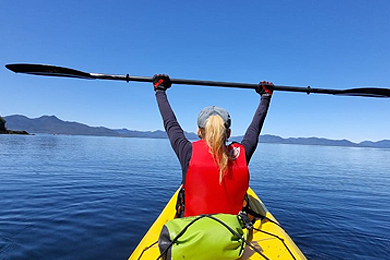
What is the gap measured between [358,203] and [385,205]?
131 cm

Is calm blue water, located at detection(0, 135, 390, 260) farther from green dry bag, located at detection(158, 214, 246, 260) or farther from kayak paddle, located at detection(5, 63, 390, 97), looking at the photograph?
kayak paddle, located at detection(5, 63, 390, 97)

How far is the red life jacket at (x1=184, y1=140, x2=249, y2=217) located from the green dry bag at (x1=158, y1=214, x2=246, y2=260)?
0.48 meters

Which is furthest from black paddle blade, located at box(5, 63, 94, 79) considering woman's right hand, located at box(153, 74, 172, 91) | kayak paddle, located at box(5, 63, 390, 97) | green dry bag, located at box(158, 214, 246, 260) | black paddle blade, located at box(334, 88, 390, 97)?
black paddle blade, located at box(334, 88, 390, 97)

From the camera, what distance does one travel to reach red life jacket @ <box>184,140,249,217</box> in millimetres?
2393

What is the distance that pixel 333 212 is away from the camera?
28.4 feet

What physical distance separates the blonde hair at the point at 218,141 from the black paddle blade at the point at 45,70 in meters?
3.33

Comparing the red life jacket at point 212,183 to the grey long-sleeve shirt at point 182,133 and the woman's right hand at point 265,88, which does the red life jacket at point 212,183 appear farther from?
the woman's right hand at point 265,88

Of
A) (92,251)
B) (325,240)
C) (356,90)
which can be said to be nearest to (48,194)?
(92,251)

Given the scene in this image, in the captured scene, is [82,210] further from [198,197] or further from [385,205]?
[385,205]

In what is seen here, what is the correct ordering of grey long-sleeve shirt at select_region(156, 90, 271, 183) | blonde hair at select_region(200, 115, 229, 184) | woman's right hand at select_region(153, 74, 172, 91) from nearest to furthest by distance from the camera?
blonde hair at select_region(200, 115, 229, 184) < grey long-sleeve shirt at select_region(156, 90, 271, 183) < woman's right hand at select_region(153, 74, 172, 91)

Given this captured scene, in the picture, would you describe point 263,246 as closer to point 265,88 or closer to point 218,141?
point 218,141

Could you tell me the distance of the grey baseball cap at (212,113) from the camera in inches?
102

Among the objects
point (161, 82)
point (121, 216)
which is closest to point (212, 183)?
point (161, 82)

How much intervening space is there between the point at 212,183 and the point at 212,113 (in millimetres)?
839
